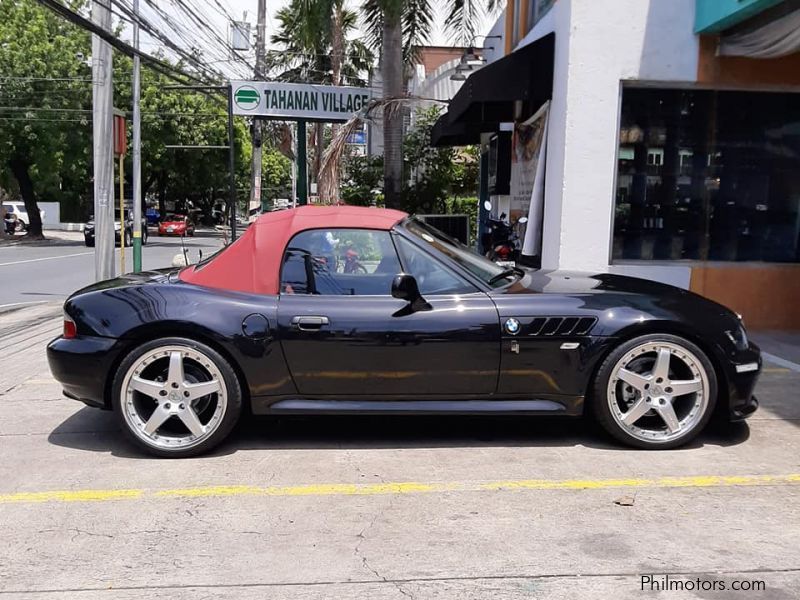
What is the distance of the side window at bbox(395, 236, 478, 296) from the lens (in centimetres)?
459

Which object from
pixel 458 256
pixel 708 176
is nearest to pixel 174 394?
pixel 458 256

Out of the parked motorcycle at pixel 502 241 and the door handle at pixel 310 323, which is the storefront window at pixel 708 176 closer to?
the parked motorcycle at pixel 502 241

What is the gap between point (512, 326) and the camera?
4.43 metres

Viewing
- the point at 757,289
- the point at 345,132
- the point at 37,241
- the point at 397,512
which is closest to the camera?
the point at 397,512

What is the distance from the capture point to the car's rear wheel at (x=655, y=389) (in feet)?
14.6

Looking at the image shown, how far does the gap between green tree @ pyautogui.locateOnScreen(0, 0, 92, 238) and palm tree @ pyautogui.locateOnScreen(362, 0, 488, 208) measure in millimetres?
20410

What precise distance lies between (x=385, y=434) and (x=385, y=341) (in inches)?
34.2

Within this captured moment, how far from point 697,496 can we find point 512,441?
1242 millimetres

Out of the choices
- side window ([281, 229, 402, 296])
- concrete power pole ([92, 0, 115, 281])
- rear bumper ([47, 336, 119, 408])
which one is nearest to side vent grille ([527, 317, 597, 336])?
side window ([281, 229, 402, 296])

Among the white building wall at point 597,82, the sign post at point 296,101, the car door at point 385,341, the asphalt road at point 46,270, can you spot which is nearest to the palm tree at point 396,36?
the sign post at point 296,101

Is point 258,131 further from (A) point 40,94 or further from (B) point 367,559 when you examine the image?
(B) point 367,559

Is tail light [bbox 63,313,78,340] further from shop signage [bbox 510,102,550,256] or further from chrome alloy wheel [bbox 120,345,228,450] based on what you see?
shop signage [bbox 510,102,550,256]

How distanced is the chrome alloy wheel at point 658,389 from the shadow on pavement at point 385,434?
245mm

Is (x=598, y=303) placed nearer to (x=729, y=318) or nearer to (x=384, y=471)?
(x=729, y=318)
